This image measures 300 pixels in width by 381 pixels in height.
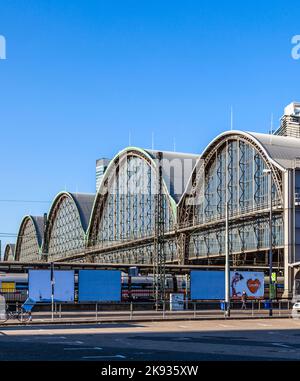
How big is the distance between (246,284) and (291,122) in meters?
67.7

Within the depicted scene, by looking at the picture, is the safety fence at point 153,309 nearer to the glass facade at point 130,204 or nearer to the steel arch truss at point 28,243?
the glass facade at point 130,204

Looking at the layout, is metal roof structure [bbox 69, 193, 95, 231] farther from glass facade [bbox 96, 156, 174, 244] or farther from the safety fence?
the safety fence

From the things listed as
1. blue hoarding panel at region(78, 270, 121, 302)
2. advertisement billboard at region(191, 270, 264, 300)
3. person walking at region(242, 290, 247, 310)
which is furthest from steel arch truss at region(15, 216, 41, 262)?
blue hoarding panel at region(78, 270, 121, 302)

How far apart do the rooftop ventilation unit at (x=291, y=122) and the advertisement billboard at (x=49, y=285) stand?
75.2m

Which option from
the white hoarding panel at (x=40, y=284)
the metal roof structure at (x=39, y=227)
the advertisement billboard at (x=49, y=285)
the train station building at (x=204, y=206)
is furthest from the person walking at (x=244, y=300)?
the metal roof structure at (x=39, y=227)

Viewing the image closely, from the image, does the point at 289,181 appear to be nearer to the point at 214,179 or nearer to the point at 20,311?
the point at 214,179

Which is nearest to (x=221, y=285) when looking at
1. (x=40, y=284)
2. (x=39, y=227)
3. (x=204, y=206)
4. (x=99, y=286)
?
(x=99, y=286)

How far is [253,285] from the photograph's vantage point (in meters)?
64.8

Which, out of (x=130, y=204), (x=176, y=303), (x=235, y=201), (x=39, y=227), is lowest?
(x=176, y=303)

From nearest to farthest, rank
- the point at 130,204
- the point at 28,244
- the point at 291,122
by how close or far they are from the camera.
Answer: the point at 130,204, the point at 291,122, the point at 28,244

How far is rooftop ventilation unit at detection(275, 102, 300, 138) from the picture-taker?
407ft

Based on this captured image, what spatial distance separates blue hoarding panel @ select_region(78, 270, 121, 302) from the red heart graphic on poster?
12.7 meters

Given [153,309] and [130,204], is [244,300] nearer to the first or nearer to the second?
[153,309]
